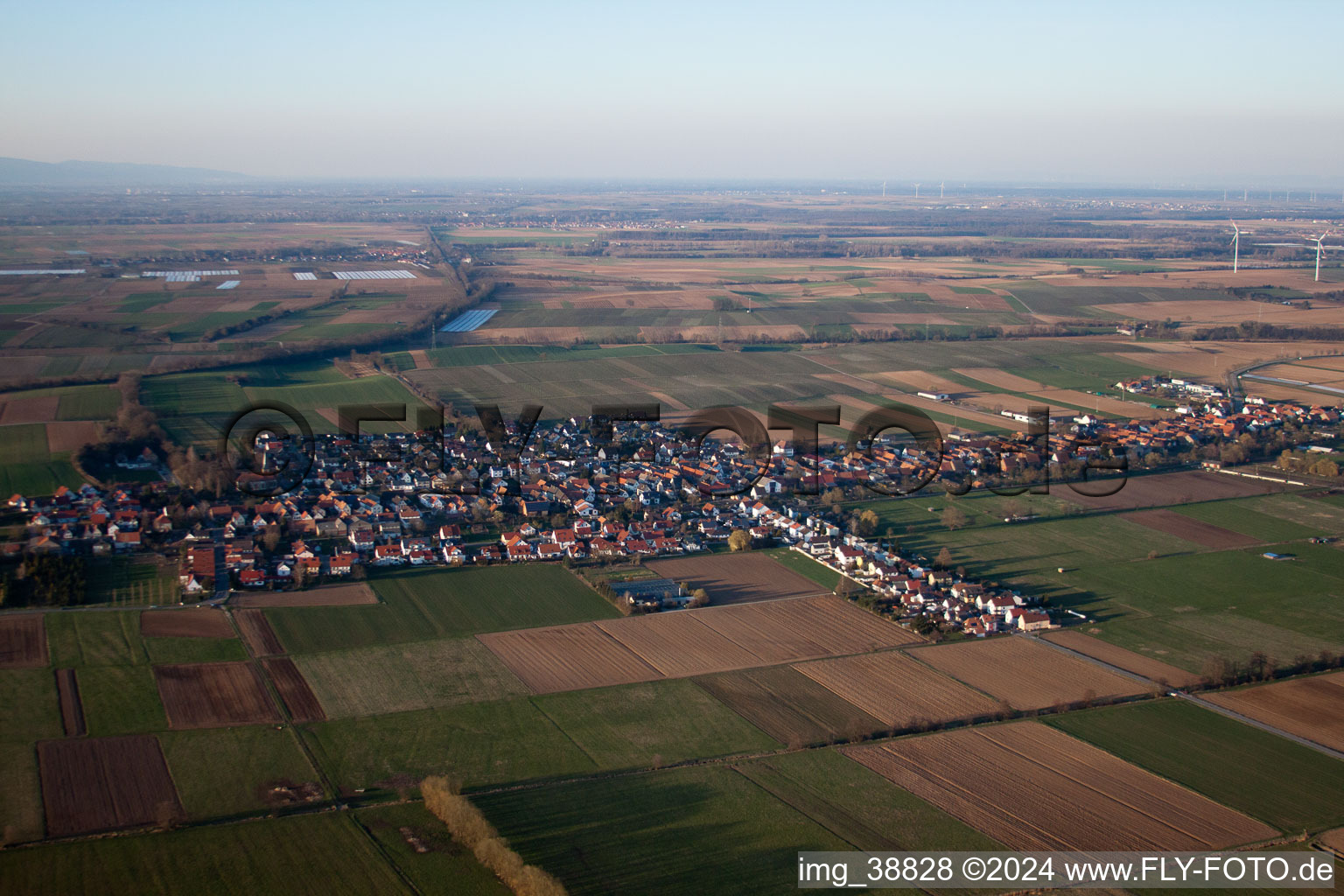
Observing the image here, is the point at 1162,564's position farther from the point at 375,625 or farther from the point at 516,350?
the point at 516,350

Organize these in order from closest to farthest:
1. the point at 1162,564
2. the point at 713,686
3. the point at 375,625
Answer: the point at 713,686
the point at 375,625
the point at 1162,564

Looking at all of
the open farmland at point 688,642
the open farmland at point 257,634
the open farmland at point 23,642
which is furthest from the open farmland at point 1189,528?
the open farmland at point 23,642

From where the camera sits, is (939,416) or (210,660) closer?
(210,660)

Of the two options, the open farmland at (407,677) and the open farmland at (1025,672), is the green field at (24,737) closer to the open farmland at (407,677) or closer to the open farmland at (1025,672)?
the open farmland at (407,677)

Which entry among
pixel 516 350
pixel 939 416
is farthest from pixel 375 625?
pixel 516 350

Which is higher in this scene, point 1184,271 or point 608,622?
point 1184,271

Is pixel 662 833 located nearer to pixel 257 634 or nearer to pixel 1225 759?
pixel 1225 759

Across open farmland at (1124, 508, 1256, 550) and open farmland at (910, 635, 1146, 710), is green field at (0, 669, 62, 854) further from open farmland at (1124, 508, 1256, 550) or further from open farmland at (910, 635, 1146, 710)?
open farmland at (1124, 508, 1256, 550)
